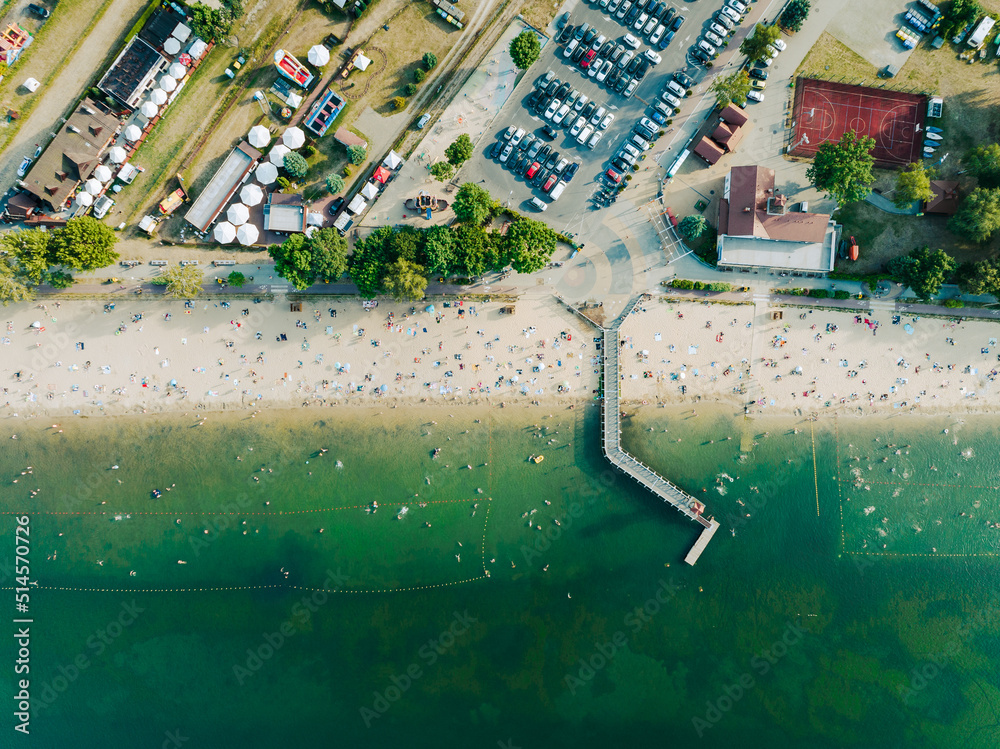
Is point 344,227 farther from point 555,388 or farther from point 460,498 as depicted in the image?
point 460,498

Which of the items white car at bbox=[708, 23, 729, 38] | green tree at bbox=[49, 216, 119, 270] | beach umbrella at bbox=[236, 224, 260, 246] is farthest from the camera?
white car at bbox=[708, 23, 729, 38]

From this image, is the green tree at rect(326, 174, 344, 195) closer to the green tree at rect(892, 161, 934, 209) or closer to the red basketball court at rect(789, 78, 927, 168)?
the red basketball court at rect(789, 78, 927, 168)

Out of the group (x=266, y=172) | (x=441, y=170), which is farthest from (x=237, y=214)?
(x=441, y=170)

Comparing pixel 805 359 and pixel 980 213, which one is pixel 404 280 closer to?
pixel 805 359

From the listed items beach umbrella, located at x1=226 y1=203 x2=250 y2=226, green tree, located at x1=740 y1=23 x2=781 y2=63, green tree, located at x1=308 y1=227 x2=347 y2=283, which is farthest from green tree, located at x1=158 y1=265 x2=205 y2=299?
green tree, located at x1=740 y1=23 x2=781 y2=63

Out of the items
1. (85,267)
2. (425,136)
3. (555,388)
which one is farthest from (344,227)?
(555,388)

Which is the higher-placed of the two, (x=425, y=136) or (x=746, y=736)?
(x=425, y=136)
